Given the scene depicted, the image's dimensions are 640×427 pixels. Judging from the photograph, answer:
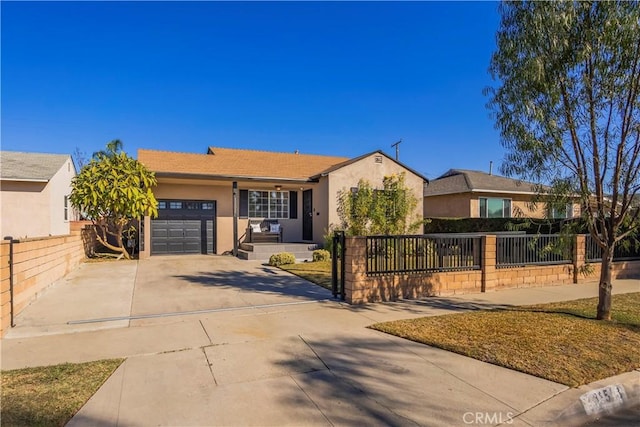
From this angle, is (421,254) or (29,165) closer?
(421,254)

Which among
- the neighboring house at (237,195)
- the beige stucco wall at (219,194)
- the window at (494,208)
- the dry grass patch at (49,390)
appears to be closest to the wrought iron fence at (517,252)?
the neighboring house at (237,195)

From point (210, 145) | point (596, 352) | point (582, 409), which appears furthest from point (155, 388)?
point (210, 145)

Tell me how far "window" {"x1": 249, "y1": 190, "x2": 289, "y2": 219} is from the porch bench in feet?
1.24

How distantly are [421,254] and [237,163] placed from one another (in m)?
11.7

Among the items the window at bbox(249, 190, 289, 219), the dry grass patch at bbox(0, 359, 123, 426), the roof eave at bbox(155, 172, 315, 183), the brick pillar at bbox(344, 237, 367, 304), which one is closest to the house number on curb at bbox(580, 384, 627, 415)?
the brick pillar at bbox(344, 237, 367, 304)

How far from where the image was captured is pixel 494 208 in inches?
803

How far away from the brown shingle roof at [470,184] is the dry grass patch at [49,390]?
1906 centimetres

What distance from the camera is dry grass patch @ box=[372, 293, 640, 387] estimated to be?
13.2ft

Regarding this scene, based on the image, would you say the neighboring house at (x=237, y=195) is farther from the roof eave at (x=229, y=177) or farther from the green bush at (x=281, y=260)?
the green bush at (x=281, y=260)

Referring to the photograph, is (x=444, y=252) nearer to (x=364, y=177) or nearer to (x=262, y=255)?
(x=262, y=255)

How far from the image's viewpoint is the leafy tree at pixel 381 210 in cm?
1256

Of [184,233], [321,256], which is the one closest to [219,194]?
[184,233]

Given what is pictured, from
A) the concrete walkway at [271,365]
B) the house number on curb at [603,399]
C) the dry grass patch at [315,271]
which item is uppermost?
the dry grass patch at [315,271]

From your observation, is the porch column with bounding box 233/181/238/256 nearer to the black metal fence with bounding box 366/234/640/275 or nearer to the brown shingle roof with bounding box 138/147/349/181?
the brown shingle roof with bounding box 138/147/349/181
